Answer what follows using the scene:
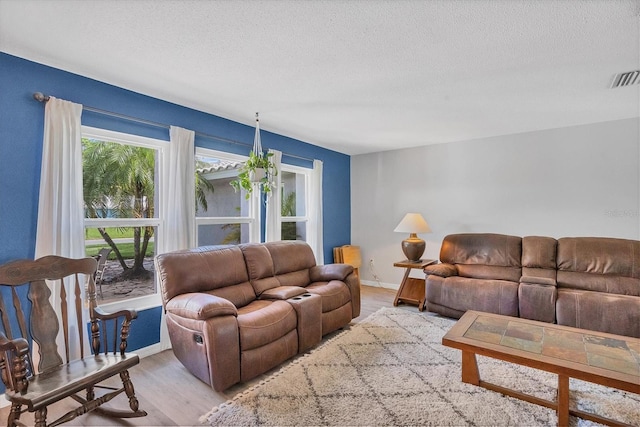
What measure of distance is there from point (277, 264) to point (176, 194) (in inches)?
48.4

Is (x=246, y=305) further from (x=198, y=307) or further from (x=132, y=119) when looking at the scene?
(x=132, y=119)

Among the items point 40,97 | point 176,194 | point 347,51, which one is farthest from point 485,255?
point 40,97

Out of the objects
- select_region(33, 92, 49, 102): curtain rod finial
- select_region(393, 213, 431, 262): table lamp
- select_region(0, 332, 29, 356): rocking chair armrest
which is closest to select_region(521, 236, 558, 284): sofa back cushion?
select_region(393, 213, 431, 262): table lamp

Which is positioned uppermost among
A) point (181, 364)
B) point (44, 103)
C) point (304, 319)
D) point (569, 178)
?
point (44, 103)

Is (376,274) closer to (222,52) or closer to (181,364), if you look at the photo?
(181,364)

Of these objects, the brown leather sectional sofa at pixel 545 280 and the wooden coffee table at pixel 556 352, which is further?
the brown leather sectional sofa at pixel 545 280

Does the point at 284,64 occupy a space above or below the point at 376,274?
above

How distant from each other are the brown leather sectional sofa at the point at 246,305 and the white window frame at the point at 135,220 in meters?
0.52

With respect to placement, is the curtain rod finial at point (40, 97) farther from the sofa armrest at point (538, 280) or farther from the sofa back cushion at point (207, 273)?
the sofa armrest at point (538, 280)

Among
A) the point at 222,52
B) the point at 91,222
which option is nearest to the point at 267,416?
the point at 91,222

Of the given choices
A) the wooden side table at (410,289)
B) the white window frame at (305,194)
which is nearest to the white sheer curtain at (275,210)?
the white window frame at (305,194)

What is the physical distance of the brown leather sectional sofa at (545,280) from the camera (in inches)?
116

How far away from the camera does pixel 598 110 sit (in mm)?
3438

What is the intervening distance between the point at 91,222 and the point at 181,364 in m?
1.39
